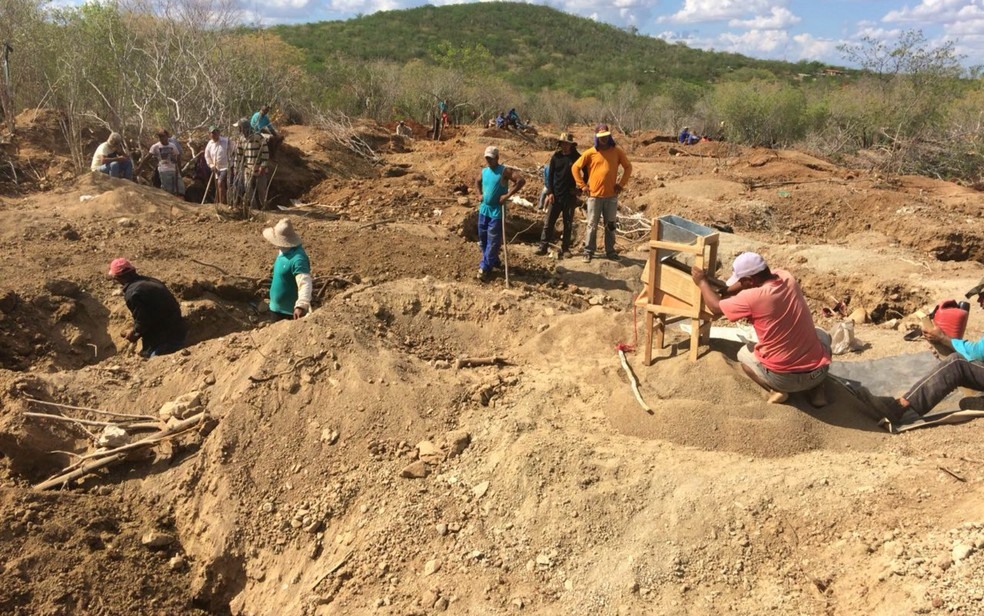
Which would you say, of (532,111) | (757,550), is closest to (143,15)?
(757,550)

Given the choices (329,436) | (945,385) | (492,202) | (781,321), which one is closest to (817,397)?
(781,321)

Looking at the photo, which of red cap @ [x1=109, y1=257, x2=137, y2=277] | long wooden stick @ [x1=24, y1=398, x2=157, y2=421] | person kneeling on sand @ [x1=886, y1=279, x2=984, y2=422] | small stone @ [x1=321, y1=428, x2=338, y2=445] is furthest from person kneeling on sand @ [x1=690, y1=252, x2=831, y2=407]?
red cap @ [x1=109, y1=257, x2=137, y2=277]

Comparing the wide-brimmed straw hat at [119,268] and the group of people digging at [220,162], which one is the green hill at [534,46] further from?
the wide-brimmed straw hat at [119,268]

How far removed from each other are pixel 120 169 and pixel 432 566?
9897 mm

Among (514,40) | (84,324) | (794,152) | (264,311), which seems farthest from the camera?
(514,40)

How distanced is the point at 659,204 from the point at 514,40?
187ft

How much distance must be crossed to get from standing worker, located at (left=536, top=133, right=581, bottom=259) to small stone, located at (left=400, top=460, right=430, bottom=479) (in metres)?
4.90

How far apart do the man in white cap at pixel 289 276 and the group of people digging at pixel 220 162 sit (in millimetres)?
4472

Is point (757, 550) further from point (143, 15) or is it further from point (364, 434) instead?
point (143, 15)

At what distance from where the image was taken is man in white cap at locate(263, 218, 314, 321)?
5.67 metres

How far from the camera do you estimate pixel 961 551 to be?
10.3 ft

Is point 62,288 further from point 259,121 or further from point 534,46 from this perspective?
point 534,46

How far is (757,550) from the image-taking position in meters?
3.50

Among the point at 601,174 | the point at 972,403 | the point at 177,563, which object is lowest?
the point at 177,563
